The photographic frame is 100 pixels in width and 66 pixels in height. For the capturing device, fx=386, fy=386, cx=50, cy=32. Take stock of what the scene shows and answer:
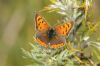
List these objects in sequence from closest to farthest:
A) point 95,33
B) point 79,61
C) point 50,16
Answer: point 79,61 → point 95,33 → point 50,16

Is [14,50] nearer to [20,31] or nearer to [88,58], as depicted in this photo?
[20,31]

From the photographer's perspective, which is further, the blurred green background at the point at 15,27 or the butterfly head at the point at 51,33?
the blurred green background at the point at 15,27

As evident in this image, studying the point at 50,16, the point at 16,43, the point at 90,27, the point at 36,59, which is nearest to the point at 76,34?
the point at 90,27

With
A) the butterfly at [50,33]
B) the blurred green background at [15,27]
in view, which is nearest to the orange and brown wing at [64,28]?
the butterfly at [50,33]

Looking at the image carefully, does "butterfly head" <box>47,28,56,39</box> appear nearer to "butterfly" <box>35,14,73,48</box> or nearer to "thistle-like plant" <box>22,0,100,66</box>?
"butterfly" <box>35,14,73,48</box>

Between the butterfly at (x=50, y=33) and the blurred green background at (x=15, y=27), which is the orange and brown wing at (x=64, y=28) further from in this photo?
the blurred green background at (x=15, y=27)

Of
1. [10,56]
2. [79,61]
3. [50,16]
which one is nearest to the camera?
[79,61]

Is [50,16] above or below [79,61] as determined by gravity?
above
